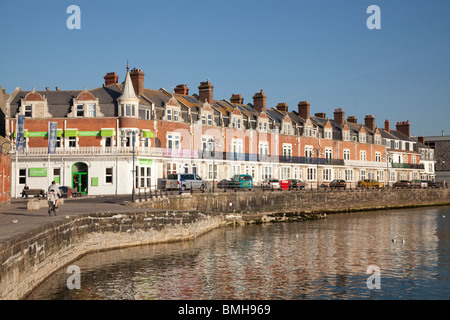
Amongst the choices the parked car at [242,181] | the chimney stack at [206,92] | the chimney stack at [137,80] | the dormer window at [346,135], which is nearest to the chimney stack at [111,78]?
the chimney stack at [137,80]

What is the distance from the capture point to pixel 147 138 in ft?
194

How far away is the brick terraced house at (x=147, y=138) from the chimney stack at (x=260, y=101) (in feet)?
0.49

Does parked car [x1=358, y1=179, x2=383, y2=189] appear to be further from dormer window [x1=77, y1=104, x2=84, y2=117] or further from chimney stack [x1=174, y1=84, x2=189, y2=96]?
dormer window [x1=77, y1=104, x2=84, y2=117]

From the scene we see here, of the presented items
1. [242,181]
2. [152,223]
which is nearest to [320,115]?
[242,181]

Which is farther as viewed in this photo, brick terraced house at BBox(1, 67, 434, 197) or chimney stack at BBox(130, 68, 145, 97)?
chimney stack at BBox(130, 68, 145, 97)

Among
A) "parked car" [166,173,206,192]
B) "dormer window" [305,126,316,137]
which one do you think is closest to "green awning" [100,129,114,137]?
"parked car" [166,173,206,192]

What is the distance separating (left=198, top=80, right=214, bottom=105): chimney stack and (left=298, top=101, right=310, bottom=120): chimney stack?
837 inches

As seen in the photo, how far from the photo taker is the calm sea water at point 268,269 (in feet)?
73.0

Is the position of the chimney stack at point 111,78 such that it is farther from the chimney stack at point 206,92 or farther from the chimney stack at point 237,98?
the chimney stack at point 237,98

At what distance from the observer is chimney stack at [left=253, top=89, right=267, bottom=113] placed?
256ft

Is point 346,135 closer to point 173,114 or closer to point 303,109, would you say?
point 303,109

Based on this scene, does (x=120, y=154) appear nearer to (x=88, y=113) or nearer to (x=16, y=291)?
(x=88, y=113)
